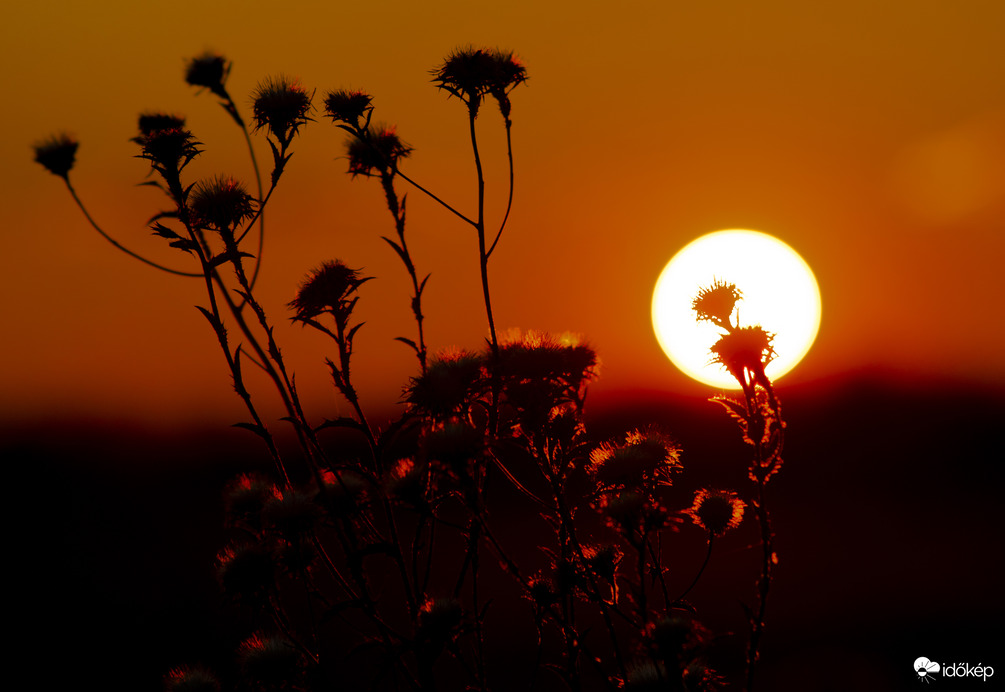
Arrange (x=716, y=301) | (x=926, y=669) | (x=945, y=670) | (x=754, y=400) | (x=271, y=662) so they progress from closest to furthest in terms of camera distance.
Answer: (x=271, y=662), (x=754, y=400), (x=716, y=301), (x=926, y=669), (x=945, y=670)

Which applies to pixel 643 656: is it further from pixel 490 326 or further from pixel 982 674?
pixel 982 674

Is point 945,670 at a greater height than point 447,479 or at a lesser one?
lesser

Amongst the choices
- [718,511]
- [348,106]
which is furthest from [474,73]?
[718,511]

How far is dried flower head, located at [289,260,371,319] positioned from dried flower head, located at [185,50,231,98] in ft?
2.96

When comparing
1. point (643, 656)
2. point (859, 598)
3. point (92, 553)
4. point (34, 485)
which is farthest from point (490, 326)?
point (34, 485)

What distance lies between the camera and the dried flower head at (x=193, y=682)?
2729 millimetres

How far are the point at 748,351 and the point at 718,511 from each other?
0.64m

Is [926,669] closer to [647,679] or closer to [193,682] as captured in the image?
[647,679]

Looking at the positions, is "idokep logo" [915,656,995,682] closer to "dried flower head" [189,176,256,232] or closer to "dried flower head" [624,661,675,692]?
"dried flower head" [624,661,675,692]

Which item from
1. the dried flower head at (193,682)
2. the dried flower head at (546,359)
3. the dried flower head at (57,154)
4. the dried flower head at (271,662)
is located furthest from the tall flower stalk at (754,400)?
the dried flower head at (57,154)

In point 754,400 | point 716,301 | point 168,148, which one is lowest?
point 754,400

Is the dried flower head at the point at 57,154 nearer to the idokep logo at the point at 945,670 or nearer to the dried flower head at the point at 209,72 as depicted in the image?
the dried flower head at the point at 209,72

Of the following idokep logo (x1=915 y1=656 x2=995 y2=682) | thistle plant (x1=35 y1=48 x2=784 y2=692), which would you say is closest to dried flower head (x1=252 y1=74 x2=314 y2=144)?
thistle plant (x1=35 y1=48 x2=784 y2=692)

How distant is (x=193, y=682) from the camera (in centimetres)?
274
